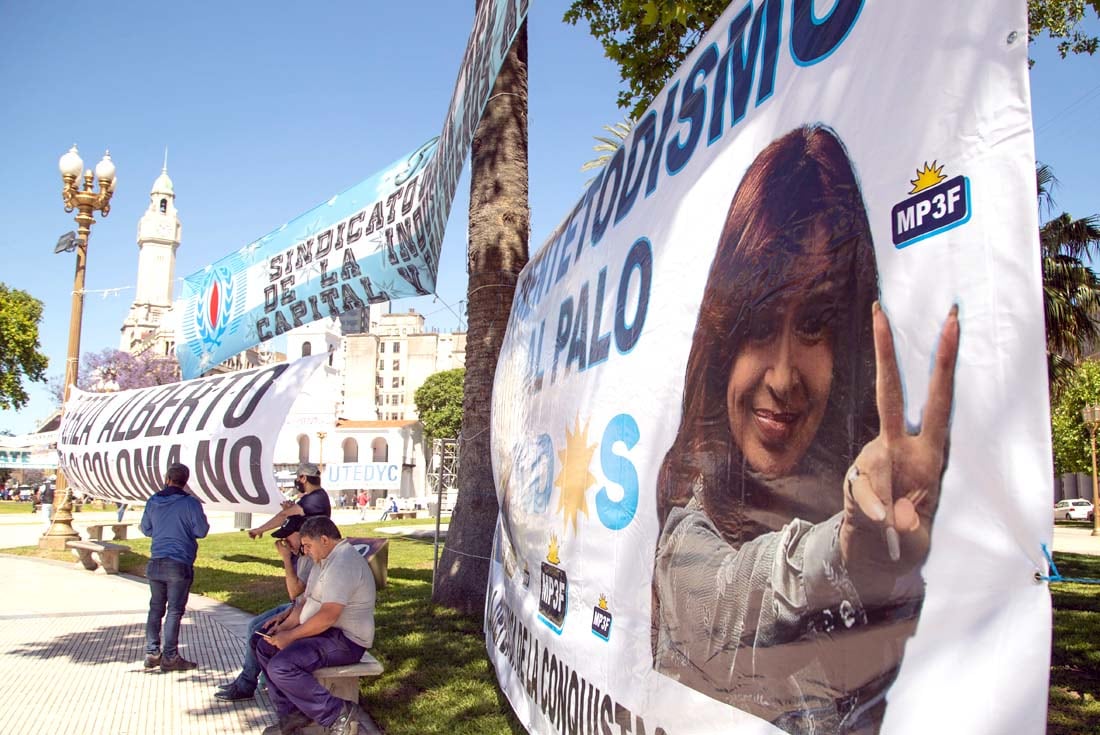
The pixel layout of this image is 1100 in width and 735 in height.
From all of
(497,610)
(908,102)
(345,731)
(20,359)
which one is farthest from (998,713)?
(20,359)

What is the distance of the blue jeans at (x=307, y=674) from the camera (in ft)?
16.5

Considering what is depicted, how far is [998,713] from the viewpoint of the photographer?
1.70 metres

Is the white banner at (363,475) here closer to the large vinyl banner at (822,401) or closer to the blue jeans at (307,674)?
the blue jeans at (307,674)

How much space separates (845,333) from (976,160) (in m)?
0.51

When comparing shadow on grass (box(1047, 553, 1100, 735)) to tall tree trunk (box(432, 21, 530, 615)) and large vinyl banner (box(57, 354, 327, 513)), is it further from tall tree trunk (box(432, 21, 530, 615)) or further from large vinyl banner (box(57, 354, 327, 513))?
large vinyl banner (box(57, 354, 327, 513))

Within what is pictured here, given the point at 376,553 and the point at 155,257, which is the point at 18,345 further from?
the point at 155,257

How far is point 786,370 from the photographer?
2457 millimetres

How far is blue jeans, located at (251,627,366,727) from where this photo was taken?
503 cm

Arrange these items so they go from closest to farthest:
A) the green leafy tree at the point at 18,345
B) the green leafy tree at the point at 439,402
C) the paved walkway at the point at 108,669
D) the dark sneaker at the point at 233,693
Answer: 1. the paved walkway at the point at 108,669
2. the dark sneaker at the point at 233,693
3. the green leafy tree at the point at 18,345
4. the green leafy tree at the point at 439,402

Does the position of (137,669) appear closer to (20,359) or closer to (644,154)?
(644,154)

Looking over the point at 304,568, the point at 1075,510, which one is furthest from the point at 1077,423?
the point at 304,568

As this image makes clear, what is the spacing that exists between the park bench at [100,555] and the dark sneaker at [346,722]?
32.6ft

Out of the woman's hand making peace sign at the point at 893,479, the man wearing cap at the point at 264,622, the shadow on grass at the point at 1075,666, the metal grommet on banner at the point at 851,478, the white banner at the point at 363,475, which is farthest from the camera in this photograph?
the white banner at the point at 363,475

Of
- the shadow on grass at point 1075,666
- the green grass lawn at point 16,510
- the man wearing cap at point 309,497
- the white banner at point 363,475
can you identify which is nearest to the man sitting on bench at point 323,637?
the man wearing cap at point 309,497
